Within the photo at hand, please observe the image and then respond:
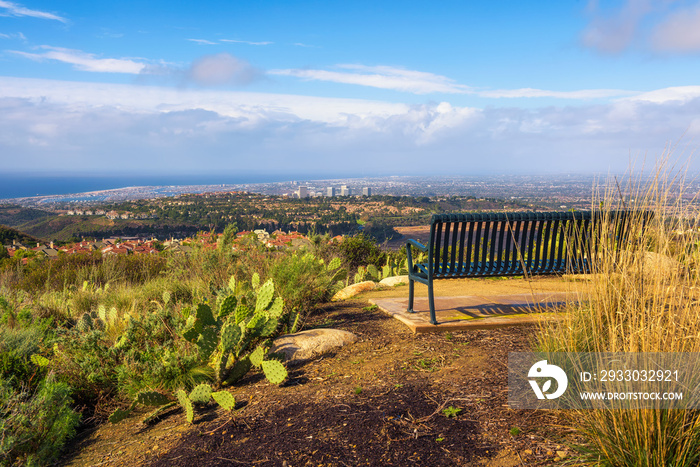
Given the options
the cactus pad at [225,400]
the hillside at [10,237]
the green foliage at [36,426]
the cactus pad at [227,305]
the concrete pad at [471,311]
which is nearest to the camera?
the green foliage at [36,426]

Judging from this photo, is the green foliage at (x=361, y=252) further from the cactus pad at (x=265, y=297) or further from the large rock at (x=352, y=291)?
the cactus pad at (x=265, y=297)

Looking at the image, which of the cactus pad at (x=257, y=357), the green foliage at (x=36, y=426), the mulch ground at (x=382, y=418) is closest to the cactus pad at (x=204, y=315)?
the cactus pad at (x=257, y=357)

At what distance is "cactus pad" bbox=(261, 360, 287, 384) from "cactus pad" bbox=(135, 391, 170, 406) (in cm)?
85

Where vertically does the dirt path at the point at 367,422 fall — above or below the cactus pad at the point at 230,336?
below

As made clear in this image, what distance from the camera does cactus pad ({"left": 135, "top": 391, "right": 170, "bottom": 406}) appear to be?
352 centimetres

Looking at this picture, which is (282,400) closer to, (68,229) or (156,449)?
(156,449)

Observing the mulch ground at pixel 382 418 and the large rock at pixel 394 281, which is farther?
the large rock at pixel 394 281

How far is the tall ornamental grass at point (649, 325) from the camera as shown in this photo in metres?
2.13

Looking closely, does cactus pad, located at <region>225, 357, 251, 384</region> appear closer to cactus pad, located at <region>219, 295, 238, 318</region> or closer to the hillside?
cactus pad, located at <region>219, 295, 238, 318</region>

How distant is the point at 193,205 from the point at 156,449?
51402 millimetres

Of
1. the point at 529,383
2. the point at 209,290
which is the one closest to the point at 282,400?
the point at 529,383

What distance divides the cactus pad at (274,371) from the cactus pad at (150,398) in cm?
85

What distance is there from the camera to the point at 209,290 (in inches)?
→ 263

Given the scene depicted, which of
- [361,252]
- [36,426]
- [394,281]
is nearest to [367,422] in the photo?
[36,426]
